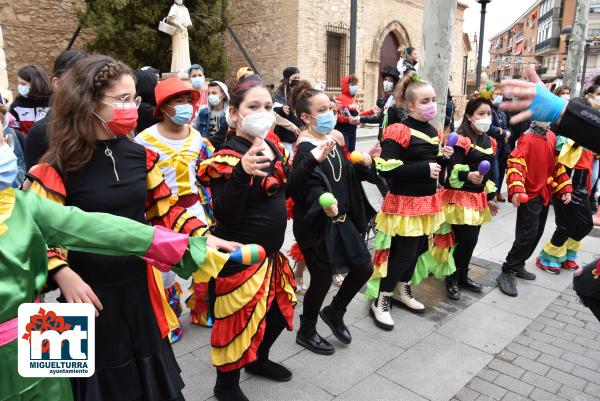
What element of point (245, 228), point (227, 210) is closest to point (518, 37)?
point (245, 228)

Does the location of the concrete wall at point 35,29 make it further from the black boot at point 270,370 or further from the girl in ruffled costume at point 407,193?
the black boot at point 270,370

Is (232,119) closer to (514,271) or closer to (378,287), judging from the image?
(378,287)

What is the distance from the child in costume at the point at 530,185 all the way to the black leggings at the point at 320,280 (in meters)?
1.97

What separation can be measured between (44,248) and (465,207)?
11.6 feet

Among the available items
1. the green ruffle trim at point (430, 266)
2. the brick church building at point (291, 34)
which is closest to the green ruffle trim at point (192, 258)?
the green ruffle trim at point (430, 266)

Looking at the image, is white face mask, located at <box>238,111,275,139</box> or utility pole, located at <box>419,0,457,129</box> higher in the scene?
utility pole, located at <box>419,0,457,129</box>

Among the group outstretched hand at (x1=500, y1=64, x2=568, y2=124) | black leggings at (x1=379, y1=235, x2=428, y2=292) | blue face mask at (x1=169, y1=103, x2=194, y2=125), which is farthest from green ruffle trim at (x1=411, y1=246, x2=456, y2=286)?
blue face mask at (x1=169, y1=103, x2=194, y2=125)

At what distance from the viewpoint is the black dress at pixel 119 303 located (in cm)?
194

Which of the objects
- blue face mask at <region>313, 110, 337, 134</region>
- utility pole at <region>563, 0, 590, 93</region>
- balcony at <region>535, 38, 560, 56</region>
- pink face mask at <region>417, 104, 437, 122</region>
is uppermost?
balcony at <region>535, 38, 560, 56</region>

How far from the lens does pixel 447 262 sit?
4.33m

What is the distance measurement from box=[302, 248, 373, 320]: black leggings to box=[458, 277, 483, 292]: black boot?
1775mm

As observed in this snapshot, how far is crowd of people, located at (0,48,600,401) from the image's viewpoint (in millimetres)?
1707

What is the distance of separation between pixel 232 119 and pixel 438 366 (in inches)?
88.9

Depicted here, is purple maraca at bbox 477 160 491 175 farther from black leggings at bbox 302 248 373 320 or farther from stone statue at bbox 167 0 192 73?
stone statue at bbox 167 0 192 73
